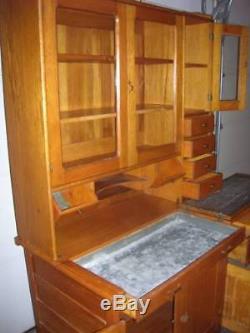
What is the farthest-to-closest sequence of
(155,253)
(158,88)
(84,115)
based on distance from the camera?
(158,88)
(155,253)
(84,115)

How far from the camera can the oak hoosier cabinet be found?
3.98ft

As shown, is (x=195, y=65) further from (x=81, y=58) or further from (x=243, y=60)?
(x=81, y=58)

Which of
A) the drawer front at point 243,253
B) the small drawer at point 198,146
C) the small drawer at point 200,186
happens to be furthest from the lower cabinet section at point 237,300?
the small drawer at point 198,146

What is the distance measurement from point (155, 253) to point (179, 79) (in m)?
0.87

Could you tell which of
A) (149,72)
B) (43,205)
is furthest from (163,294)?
(149,72)

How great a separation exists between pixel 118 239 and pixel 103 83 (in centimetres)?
77

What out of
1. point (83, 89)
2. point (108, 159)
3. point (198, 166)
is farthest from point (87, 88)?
point (198, 166)

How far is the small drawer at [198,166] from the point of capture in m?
1.90

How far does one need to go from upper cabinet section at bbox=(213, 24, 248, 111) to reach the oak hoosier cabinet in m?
0.05

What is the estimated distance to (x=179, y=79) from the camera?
169cm

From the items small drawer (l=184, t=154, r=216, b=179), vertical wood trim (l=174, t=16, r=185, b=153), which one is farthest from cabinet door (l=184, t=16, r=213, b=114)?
small drawer (l=184, t=154, r=216, b=179)

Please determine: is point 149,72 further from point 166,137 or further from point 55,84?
point 55,84

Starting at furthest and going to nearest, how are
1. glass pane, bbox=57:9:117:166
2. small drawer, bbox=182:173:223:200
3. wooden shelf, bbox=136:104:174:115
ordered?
1. small drawer, bbox=182:173:223:200
2. wooden shelf, bbox=136:104:174:115
3. glass pane, bbox=57:9:117:166

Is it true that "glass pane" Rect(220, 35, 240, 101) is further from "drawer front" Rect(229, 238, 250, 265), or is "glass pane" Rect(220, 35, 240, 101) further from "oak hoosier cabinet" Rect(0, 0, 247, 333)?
"drawer front" Rect(229, 238, 250, 265)
